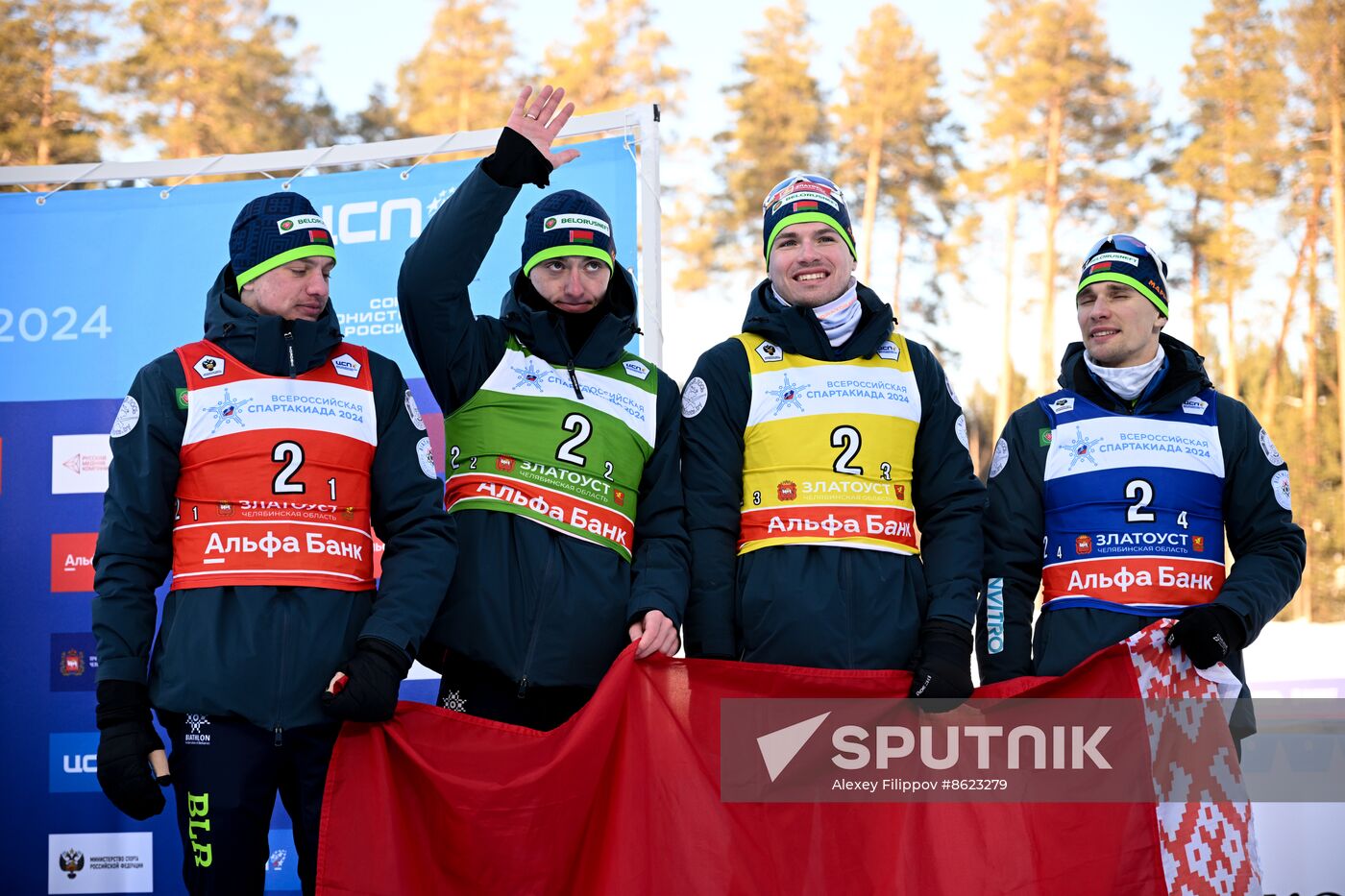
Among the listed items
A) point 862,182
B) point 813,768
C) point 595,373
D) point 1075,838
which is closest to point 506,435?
point 595,373

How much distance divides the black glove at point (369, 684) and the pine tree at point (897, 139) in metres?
A: 24.4

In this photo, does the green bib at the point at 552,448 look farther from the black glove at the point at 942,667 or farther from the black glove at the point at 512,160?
A: the black glove at the point at 942,667

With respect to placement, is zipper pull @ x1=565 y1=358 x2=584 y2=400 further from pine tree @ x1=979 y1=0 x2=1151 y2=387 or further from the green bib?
pine tree @ x1=979 y1=0 x2=1151 y2=387

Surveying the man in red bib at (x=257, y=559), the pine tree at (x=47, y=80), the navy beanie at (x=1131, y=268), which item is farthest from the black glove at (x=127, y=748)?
the pine tree at (x=47, y=80)

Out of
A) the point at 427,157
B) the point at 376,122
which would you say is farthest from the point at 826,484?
the point at 376,122

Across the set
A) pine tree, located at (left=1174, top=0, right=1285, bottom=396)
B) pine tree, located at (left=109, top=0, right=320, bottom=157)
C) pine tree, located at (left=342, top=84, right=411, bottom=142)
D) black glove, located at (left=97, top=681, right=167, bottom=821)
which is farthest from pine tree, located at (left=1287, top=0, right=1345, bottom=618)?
black glove, located at (left=97, top=681, right=167, bottom=821)

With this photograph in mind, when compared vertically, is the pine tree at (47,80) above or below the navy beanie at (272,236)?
above

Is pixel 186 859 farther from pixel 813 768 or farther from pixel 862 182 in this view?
pixel 862 182

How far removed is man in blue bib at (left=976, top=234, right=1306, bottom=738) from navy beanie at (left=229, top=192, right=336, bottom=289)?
2.12 metres

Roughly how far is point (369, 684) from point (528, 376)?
100 centimetres

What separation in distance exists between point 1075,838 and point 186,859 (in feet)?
7.43

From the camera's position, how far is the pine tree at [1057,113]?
26.0m

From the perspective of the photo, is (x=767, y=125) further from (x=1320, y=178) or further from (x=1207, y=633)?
(x=1207, y=633)

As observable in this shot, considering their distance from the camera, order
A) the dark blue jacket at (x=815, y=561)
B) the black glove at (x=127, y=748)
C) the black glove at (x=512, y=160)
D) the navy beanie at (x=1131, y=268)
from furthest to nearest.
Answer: the navy beanie at (x=1131, y=268)
the dark blue jacket at (x=815, y=561)
the black glove at (x=512, y=160)
the black glove at (x=127, y=748)
